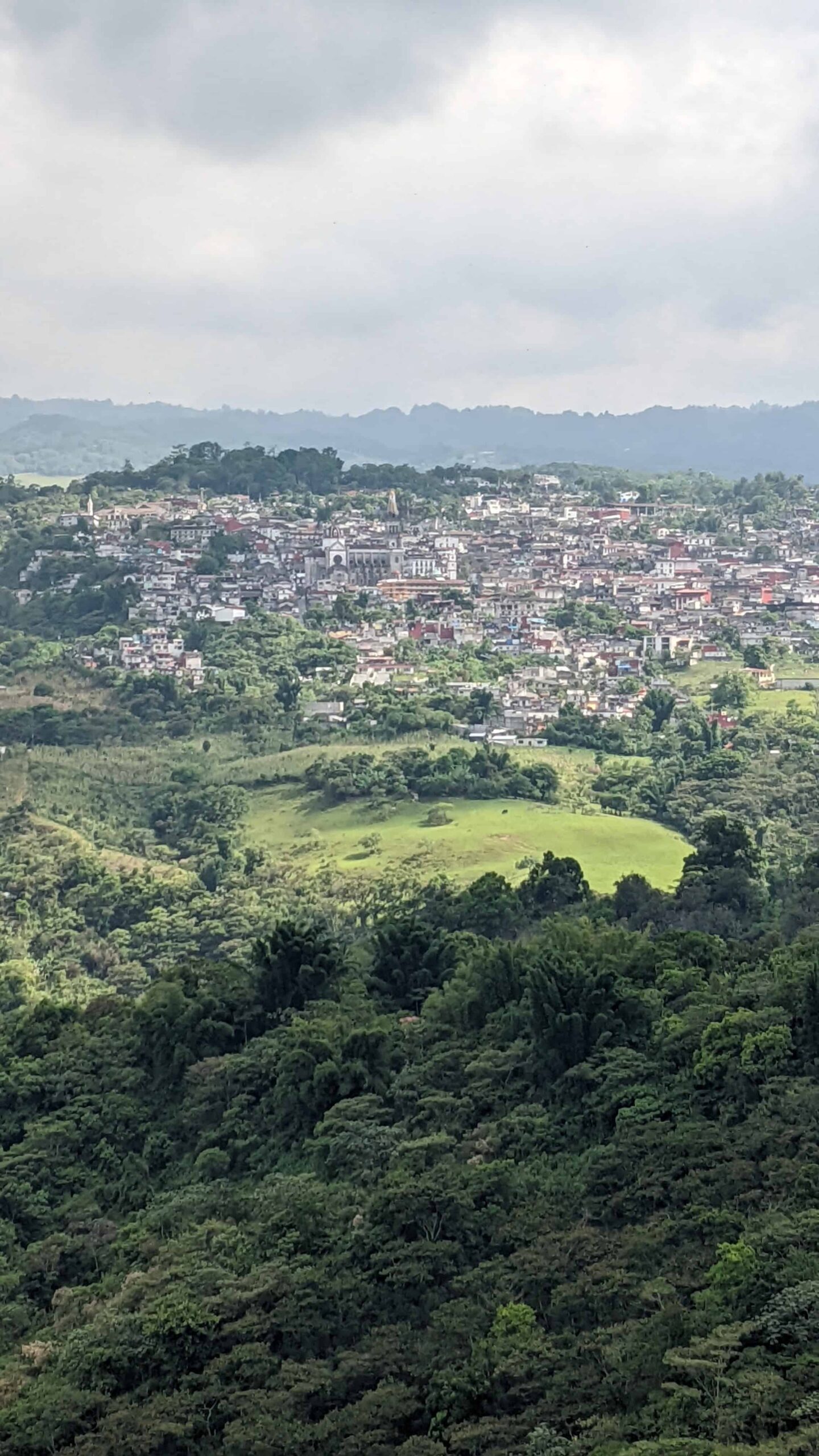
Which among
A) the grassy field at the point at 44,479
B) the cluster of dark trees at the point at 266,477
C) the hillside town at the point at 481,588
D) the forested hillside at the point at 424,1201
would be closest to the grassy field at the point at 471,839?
the hillside town at the point at 481,588

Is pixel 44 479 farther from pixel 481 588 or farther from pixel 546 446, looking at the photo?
pixel 481 588

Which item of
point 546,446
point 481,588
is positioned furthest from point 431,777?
point 546,446

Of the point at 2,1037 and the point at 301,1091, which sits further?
the point at 2,1037

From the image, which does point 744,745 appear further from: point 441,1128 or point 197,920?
point 441,1128

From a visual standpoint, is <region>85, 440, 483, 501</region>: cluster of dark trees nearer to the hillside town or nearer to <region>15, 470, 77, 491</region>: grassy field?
the hillside town

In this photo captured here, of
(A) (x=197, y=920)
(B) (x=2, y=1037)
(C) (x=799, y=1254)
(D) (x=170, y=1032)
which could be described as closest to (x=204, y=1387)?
(C) (x=799, y=1254)

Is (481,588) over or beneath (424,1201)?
over
